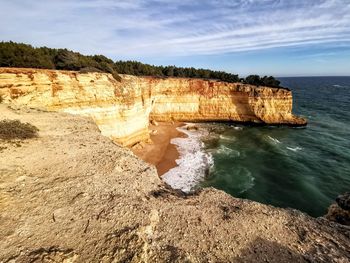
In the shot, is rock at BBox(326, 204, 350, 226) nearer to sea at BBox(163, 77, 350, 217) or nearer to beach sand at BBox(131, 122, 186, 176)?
sea at BBox(163, 77, 350, 217)

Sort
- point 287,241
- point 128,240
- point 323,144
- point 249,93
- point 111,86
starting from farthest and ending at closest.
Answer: point 249,93
point 323,144
point 111,86
point 287,241
point 128,240

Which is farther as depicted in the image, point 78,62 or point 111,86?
point 78,62

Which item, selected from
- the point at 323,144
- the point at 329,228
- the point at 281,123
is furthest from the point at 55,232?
the point at 281,123

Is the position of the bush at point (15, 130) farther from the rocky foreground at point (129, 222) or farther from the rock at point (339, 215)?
the rock at point (339, 215)

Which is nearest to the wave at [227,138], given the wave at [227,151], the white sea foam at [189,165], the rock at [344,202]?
the white sea foam at [189,165]

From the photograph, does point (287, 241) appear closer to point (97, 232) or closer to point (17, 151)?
point (97, 232)

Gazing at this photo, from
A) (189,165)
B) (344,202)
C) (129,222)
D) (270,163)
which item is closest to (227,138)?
(270,163)

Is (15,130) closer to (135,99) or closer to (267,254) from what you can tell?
(267,254)

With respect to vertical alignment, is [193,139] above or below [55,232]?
below
